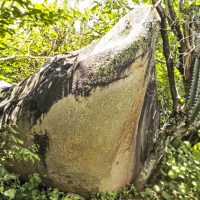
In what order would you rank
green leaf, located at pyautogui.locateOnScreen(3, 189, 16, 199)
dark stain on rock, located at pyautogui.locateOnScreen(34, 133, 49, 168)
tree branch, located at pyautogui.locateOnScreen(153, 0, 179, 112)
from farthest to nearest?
tree branch, located at pyautogui.locateOnScreen(153, 0, 179, 112)
dark stain on rock, located at pyautogui.locateOnScreen(34, 133, 49, 168)
green leaf, located at pyautogui.locateOnScreen(3, 189, 16, 199)

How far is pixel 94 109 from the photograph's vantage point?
3199 mm

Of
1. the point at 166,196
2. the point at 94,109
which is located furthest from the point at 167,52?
the point at 166,196

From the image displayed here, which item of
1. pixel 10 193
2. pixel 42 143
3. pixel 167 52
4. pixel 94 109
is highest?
pixel 167 52

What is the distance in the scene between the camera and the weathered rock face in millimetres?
3174

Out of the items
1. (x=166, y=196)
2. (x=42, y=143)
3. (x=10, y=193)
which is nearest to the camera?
(x=10, y=193)

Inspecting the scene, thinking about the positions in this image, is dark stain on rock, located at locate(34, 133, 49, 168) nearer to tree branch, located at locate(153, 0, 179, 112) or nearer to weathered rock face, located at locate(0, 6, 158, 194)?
weathered rock face, located at locate(0, 6, 158, 194)

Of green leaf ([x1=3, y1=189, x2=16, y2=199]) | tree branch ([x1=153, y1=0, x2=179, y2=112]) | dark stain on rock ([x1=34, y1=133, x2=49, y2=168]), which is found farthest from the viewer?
tree branch ([x1=153, y1=0, x2=179, y2=112])

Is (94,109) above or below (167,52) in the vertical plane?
below

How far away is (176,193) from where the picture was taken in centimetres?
401

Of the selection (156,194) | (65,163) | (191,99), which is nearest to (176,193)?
(156,194)

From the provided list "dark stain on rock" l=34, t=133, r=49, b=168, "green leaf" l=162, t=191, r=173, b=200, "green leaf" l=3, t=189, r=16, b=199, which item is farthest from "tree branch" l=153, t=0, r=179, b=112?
"green leaf" l=3, t=189, r=16, b=199

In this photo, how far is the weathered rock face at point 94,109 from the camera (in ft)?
10.4

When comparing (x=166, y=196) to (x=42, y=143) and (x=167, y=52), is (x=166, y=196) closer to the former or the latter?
(x=42, y=143)

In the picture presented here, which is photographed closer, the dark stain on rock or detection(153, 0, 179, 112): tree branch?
the dark stain on rock
